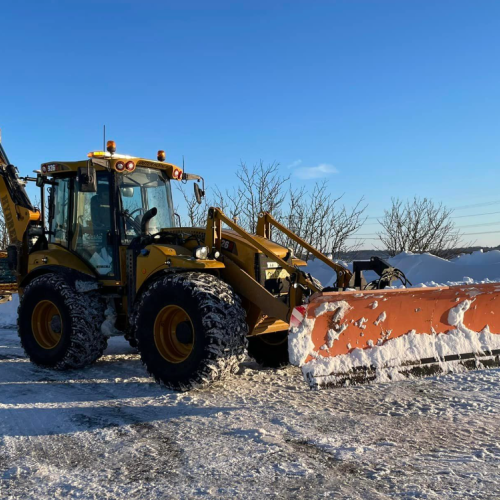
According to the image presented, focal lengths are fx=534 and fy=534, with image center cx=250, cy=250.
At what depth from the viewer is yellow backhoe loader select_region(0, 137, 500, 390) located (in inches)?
184

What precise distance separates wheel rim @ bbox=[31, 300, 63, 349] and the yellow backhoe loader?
0.02 m

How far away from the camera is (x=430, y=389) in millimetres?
5133

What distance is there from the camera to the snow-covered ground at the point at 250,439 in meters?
3.04

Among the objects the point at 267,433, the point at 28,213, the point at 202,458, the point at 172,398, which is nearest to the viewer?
the point at 202,458

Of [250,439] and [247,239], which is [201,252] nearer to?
[247,239]

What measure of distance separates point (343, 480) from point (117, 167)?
13.9 feet

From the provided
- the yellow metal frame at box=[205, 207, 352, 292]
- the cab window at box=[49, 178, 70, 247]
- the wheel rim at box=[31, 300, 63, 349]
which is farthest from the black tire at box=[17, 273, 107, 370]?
the yellow metal frame at box=[205, 207, 352, 292]

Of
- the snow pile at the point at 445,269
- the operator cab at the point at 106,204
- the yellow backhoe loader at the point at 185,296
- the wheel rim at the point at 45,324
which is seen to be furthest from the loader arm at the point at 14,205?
the snow pile at the point at 445,269

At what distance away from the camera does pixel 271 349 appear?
6234 millimetres

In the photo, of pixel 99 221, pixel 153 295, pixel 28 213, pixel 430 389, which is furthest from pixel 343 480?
pixel 28 213

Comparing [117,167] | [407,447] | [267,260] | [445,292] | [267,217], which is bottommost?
[407,447]

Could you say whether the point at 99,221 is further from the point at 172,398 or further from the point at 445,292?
the point at 445,292

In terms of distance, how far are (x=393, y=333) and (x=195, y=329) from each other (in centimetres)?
180

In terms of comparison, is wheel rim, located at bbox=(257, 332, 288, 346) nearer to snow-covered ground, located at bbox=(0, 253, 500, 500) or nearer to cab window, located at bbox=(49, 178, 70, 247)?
snow-covered ground, located at bbox=(0, 253, 500, 500)
